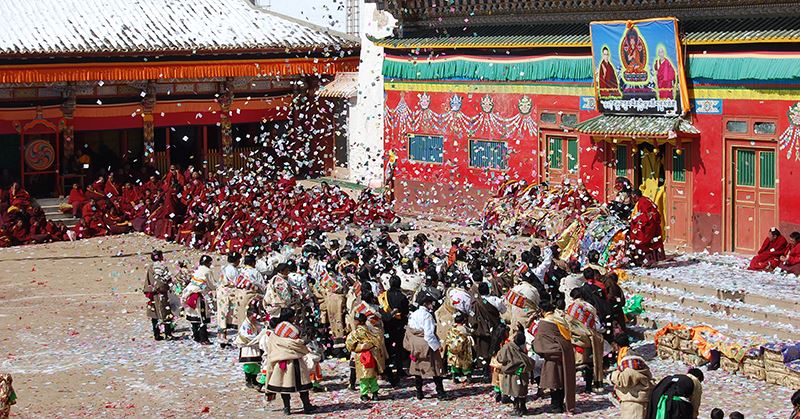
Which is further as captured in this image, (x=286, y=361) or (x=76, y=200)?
(x=76, y=200)

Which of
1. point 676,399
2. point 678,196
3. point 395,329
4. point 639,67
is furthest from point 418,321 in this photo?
point 639,67

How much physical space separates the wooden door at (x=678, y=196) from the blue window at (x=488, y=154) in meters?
4.80

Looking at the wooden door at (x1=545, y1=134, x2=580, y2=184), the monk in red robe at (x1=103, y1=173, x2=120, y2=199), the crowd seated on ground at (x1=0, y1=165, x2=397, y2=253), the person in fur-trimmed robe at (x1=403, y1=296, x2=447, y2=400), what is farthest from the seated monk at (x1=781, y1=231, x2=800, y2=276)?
the monk in red robe at (x1=103, y1=173, x2=120, y2=199)

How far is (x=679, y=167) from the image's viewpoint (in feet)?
84.6

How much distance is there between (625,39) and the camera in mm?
26406

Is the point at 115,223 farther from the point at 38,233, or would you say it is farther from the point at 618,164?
the point at 618,164

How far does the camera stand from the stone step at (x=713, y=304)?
20031 millimetres

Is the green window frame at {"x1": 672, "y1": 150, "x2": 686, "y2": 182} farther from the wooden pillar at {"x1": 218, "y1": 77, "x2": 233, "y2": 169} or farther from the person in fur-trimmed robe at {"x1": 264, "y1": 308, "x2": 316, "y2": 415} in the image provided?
the wooden pillar at {"x1": 218, "y1": 77, "x2": 233, "y2": 169}

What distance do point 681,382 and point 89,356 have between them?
34.0ft

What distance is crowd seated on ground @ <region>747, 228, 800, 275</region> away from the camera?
2233 cm

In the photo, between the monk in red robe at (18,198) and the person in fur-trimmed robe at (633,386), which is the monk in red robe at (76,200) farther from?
the person in fur-trimmed robe at (633,386)

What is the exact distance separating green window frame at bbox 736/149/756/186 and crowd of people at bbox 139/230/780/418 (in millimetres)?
4684

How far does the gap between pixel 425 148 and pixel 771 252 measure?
10.9m

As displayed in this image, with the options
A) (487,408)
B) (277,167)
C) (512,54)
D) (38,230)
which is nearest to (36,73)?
(38,230)
